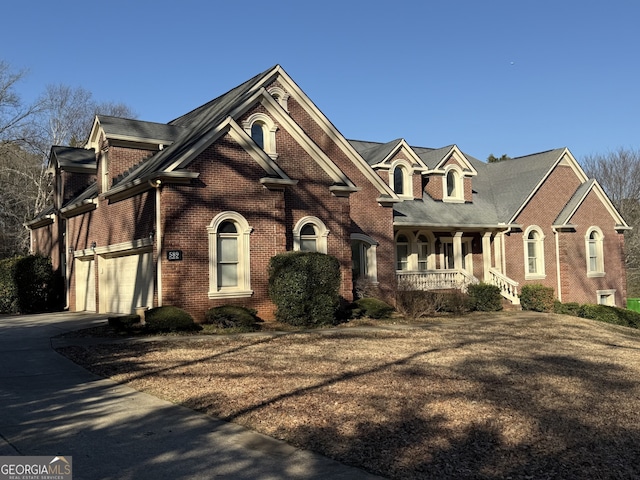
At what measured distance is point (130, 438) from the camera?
654 cm

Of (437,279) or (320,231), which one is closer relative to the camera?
(320,231)

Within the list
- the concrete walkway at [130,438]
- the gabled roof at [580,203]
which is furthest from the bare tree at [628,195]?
the concrete walkway at [130,438]

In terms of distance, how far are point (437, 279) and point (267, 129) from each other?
10088 mm

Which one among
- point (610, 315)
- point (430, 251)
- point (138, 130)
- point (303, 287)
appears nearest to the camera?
point (303, 287)

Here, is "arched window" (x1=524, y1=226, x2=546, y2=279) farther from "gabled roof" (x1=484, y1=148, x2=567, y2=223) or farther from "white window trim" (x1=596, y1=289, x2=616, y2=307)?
"white window trim" (x1=596, y1=289, x2=616, y2=307)

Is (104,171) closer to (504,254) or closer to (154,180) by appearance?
(154,180)

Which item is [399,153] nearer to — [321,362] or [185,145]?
[185,145]

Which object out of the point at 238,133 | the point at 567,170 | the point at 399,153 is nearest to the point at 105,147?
the point at 238,133

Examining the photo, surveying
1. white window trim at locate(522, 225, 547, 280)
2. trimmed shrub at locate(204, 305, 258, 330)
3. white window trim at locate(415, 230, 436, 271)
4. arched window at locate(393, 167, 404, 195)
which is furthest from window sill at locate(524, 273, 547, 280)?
trimmed shrub at locate(204, 305, 258, 330)

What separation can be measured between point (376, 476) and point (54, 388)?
5.85 m

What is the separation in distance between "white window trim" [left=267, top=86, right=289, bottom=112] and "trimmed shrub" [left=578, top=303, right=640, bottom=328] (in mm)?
14358

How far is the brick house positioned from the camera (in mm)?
17219

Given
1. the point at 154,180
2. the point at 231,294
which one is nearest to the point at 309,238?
the point at 231,294

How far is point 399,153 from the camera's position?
87.8ft
